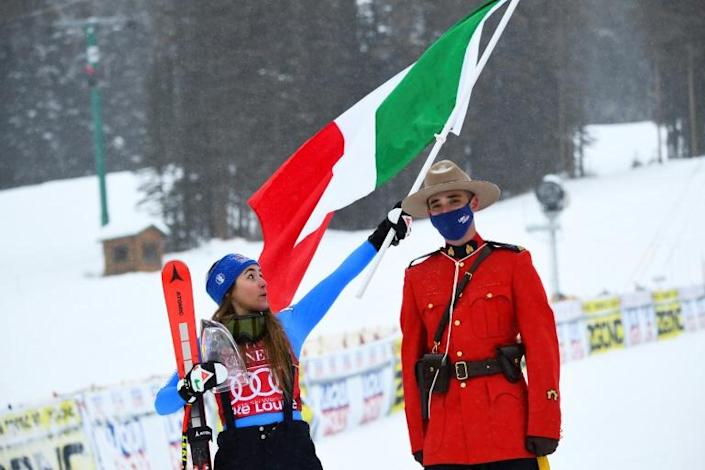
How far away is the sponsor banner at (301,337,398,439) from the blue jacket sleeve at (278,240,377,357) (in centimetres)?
790

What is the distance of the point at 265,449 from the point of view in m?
4.78

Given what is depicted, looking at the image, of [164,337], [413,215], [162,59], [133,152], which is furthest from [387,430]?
[133,152]

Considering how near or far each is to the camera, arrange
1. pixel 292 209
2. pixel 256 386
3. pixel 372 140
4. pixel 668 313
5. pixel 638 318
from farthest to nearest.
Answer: pixel 668 313 → pixel 638 318 → pixel 372 140 → pixel 292 209 → pixel 256 386

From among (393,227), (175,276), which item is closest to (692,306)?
(393,227)

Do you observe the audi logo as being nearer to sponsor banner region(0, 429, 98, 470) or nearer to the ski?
the ski

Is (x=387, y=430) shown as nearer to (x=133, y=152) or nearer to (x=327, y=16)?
(x=327, y=16)

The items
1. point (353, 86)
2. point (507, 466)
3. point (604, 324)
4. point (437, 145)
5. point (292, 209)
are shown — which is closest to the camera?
point (507, 466)

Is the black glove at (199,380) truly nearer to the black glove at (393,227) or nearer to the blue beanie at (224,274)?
the blue beanie at (224,274)

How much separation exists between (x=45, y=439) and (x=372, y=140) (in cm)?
413

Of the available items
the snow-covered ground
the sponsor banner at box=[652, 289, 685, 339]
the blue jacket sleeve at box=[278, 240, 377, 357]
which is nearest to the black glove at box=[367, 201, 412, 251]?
the blue jacket sleeve at box=[278, 240, 377, 357]

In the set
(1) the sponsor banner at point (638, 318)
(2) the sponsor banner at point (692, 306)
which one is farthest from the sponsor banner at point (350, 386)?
(2) the sponsor banner at point (692, 306)

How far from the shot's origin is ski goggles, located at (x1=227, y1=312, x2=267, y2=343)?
16.2 ft

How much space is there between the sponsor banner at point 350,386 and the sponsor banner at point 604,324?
25.0 feet

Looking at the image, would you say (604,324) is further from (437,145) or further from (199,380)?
(199,380)
